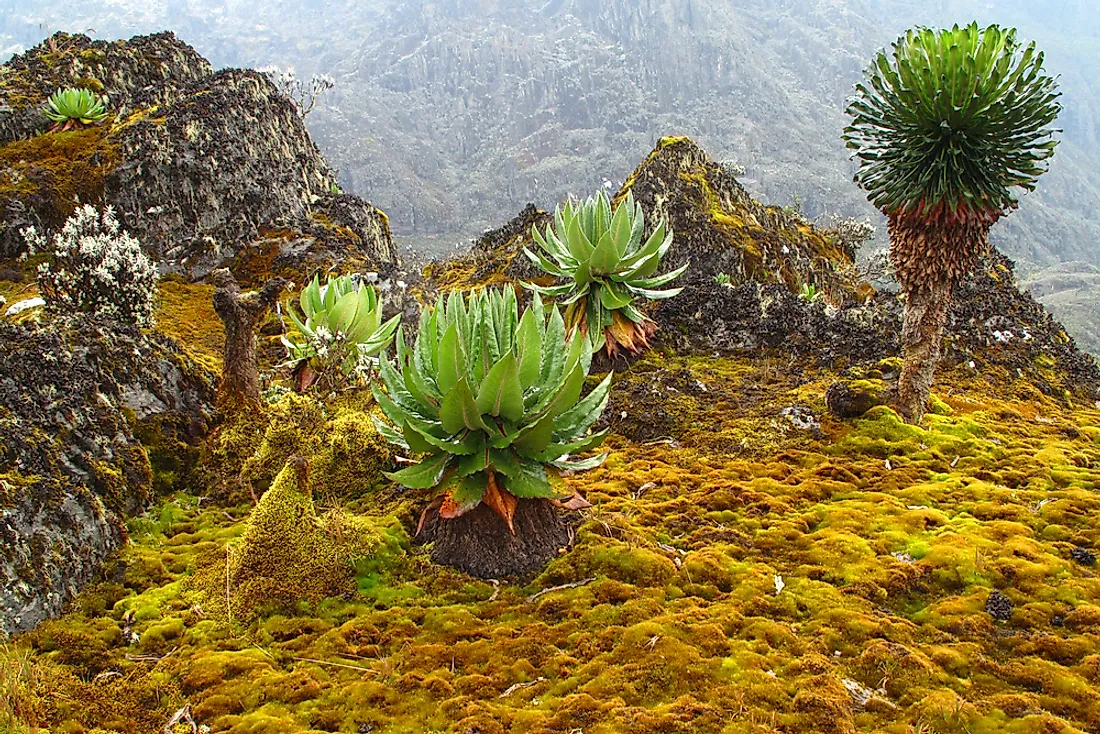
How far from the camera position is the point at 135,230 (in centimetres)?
1259

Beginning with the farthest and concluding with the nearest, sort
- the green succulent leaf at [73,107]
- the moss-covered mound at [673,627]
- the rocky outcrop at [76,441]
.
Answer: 1. the green succulent leaf at [73,107]
2. the rocky outcrop at [76,441]
3. the moss-covered mound at [673,627]

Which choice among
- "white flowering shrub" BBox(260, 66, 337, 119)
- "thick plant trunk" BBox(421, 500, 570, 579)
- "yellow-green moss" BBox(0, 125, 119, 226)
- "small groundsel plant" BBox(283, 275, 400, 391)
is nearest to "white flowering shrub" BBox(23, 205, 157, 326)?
"small groundsel plant" BBox(283, 275, 400, 391)

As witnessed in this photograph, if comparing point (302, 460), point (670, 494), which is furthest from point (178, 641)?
point (670, 494)

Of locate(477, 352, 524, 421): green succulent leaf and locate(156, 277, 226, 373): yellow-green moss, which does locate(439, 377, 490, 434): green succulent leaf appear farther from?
locate(156, 277, 226, 373): yellow-green moss

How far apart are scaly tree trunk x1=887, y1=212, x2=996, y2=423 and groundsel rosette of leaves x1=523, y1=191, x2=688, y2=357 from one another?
2.29 meters

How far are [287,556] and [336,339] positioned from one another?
2.88 meters

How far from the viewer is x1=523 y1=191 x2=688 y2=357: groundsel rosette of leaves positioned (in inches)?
315

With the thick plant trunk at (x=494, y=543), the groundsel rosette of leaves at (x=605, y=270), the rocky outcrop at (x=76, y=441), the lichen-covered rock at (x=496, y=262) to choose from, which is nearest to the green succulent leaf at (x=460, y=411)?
the thick plant trunk at (x=494, y=543)

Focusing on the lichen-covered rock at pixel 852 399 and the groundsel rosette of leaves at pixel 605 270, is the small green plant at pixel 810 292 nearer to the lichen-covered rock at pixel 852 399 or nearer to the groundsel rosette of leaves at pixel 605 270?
the groundsel rosette of leaves at pixel 605 270

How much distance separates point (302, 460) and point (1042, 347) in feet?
34.6

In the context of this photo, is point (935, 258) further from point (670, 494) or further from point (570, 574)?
point (570, 574)

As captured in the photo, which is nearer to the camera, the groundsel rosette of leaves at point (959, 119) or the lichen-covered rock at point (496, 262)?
the groundsel rosette of leaves at point (959, 119)

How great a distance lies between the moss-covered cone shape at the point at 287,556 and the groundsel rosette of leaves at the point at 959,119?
19.4 feet

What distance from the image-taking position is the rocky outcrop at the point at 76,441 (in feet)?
12.5
